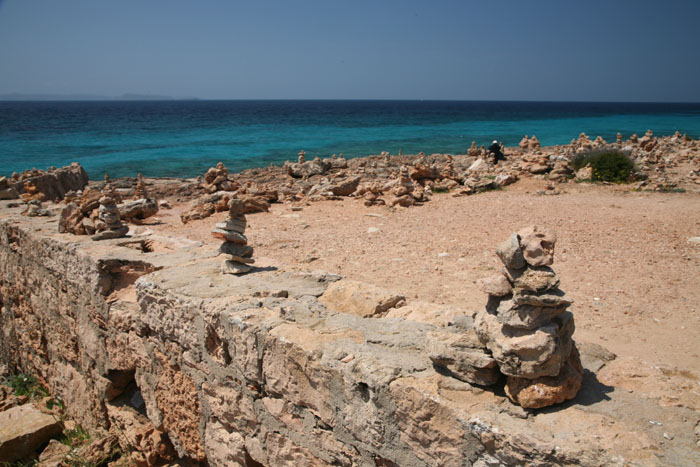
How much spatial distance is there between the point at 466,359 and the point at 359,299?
140 cm

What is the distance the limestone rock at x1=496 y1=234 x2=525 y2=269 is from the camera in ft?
7.36

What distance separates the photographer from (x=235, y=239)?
166 inches

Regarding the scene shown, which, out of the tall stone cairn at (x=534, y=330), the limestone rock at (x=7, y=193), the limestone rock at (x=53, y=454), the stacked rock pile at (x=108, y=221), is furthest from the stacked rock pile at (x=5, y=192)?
the tall stone cairn at (x=534, y=330)

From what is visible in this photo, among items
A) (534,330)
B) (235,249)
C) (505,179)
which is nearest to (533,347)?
(534,330)

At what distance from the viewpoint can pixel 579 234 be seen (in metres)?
8.08

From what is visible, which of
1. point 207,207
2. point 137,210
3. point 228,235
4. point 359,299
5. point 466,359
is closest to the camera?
point 466,359

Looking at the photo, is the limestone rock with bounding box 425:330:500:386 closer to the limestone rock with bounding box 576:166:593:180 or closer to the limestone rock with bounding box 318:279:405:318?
the limestone rock with bounding box 318:279:405:318

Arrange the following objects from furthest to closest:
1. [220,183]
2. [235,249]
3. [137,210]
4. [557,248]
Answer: [220,183] → [137,210] → [557,248] → [235,249]

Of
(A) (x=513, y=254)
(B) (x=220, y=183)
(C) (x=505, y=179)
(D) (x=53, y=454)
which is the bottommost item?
(D) (x=53, y=454)

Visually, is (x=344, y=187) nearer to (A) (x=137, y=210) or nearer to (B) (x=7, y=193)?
(A) (x=137, y=210)

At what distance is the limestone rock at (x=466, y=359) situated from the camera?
2.41 meters

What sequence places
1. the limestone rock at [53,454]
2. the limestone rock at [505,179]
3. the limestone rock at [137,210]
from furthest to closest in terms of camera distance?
the limestone rock at [505,179], the limestone rock at [137,210], the limestone rock at [53,454]

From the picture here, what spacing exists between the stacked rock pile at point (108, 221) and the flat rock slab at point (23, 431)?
6.88 feet

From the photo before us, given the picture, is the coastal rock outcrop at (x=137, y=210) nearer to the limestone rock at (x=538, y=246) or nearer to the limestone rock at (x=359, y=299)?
the limestone rock at (x=359, y=299)
